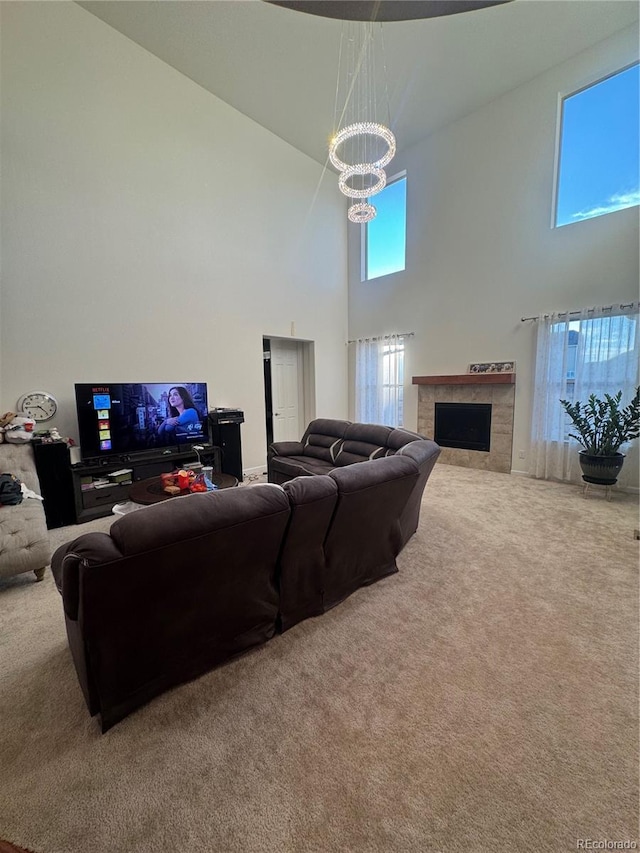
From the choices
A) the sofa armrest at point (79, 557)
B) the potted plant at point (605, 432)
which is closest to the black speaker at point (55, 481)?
the sofa armrest at point (79, 557)

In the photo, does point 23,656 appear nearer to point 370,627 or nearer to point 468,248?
point 370,627

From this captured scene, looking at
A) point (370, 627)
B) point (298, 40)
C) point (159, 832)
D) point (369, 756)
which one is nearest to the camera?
point (159, 832)

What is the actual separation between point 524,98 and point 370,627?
657 centimetres

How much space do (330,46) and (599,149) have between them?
11.2 feet

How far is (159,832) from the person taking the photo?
1.02 m

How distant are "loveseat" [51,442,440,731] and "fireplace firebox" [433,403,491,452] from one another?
3821mm

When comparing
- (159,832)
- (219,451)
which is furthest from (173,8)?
(159,832)

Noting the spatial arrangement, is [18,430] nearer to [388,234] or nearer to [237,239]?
[237,239]

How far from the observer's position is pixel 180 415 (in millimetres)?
4195

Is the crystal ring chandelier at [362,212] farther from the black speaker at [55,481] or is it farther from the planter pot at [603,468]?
the black speaker at [55,481]

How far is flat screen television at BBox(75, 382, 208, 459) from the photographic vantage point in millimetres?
3512

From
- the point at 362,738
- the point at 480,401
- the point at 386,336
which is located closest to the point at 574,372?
the point at 480,401

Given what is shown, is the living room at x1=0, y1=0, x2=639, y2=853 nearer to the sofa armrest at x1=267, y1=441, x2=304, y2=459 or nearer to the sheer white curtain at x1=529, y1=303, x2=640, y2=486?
the sheer white curtain at x1=529, y1=303, x2=640, y2=486

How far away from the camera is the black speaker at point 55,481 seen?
3180 millimetres
